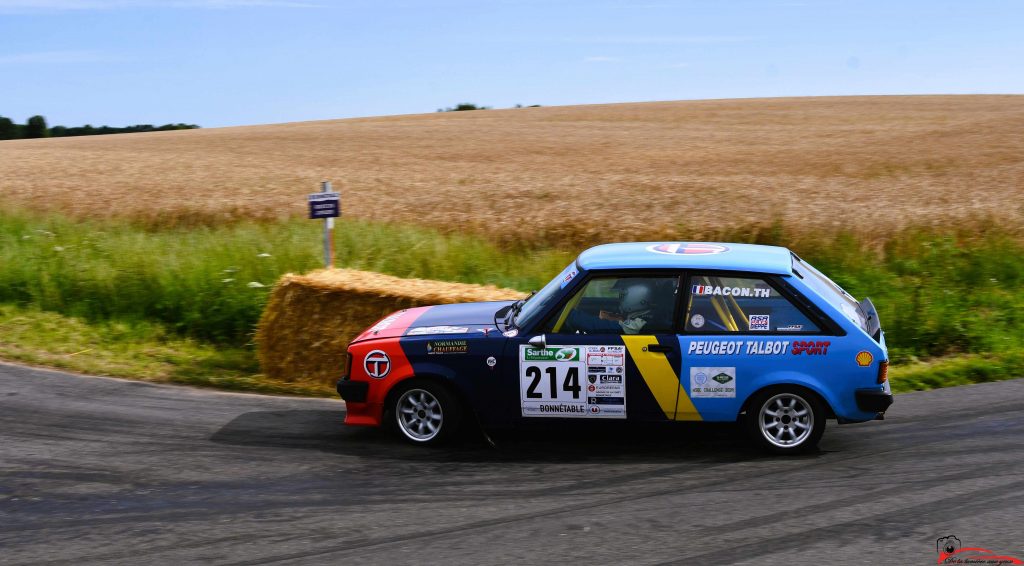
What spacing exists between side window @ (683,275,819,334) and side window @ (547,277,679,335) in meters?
→ 0.17

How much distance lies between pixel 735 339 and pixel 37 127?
2837 inches

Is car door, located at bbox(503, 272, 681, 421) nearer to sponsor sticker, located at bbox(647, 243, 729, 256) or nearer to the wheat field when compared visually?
sponsor sticker, located at bbox(647, 243, 729, 256)

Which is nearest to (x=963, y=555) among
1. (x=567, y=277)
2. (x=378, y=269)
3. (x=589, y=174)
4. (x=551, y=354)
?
(x=551, y=354)

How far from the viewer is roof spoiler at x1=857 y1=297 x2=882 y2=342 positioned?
720 cm

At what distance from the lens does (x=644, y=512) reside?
5.84 metres

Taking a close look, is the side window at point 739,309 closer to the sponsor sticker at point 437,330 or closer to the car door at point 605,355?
the car door at point 605,355

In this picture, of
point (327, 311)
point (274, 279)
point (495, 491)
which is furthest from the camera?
point (274, 279)

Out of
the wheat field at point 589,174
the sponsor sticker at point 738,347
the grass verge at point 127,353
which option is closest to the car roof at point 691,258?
the sponsor sticker at point 738,347

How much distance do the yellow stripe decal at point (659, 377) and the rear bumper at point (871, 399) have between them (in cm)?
115

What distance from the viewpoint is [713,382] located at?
22.7 ft

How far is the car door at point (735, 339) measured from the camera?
687cm

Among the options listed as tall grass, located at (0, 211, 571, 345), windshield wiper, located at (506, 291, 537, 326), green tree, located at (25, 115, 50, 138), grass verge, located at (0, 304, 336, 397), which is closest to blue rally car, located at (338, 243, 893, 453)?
→ windshield wiper, located at (506, 291, 537, 326)

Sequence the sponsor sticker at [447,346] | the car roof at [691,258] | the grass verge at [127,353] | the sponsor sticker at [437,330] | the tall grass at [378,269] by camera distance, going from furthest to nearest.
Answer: the tall grass at [378,269], the grass verge at [127,353], the sponsor sticker at [437,330], the sponsor sticker at [447,346], the car roof at [691,258]

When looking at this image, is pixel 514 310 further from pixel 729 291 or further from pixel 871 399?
pixel 871 399
